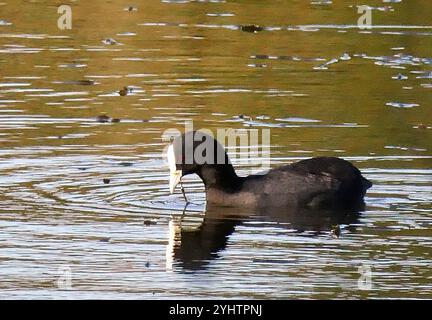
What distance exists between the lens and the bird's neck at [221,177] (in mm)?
13359

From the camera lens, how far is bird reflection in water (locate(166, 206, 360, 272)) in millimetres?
11508

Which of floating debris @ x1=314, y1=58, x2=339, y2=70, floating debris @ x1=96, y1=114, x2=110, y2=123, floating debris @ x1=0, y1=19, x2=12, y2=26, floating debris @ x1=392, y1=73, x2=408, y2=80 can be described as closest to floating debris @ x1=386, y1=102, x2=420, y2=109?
floating debris @ x1=392, y1=73, x2=408, y2=80

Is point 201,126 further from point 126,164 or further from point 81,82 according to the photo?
point 81,82

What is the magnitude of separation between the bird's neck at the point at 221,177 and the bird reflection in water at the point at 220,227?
0.67 feet

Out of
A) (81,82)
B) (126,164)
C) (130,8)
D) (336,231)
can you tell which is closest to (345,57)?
(81,82)

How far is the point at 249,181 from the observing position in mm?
13398

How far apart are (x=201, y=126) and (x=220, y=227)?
13.4ft

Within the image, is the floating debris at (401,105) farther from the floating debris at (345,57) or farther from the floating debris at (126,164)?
the floating debris at (126,164)

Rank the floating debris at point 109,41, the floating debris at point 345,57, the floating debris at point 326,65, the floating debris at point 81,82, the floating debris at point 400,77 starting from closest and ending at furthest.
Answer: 1. the floating debris at point 81,82
2. the floating debris at point 400,77
3. the floating debris at point 326,65
4. the floating debris at point 345,57
5. the floating debris at point 109,41

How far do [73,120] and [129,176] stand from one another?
2.68m

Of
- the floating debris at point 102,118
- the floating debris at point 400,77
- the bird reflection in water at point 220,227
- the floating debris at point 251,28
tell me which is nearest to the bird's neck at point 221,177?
the bird reflection in water at point 220,227

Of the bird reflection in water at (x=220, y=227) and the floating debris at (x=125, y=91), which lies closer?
the bird reflection in water at (x=220, y=227)

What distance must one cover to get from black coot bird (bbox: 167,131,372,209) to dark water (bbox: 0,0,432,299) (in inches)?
10.4
